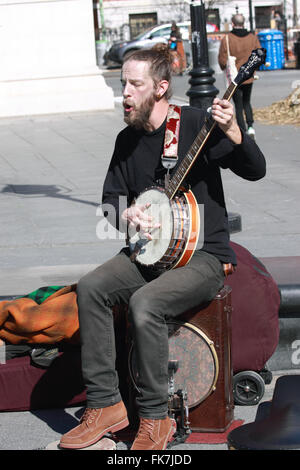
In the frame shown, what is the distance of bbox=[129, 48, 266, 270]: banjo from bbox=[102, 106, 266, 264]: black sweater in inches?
3.7

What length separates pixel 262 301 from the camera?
3986 mm

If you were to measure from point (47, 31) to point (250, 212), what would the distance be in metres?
9.45

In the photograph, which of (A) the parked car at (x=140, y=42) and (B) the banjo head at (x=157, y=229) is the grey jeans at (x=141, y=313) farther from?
(A) the parked car at (x=140, y=42)

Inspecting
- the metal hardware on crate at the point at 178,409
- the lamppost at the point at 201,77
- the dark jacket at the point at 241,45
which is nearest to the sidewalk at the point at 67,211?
the metal hardware on crate at the point at 178,409

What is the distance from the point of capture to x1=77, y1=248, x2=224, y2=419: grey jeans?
3447mm

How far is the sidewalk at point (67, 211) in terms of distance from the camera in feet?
13.4

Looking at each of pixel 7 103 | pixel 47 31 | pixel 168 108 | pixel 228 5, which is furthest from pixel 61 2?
pixel 228 5

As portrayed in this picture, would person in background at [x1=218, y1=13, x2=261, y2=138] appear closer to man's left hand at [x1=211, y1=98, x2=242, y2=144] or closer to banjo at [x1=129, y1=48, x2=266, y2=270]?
banjo at [x1=129, y1=48, x2=266, y2=270]

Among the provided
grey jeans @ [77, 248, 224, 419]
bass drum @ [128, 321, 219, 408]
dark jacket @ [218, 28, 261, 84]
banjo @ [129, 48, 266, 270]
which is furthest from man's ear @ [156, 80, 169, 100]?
dark jacket @ [218, 28, 261, 84]

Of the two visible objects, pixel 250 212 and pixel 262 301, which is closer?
pixel 262 301

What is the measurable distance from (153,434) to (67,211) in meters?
4.89

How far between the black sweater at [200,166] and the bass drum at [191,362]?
38 cm
